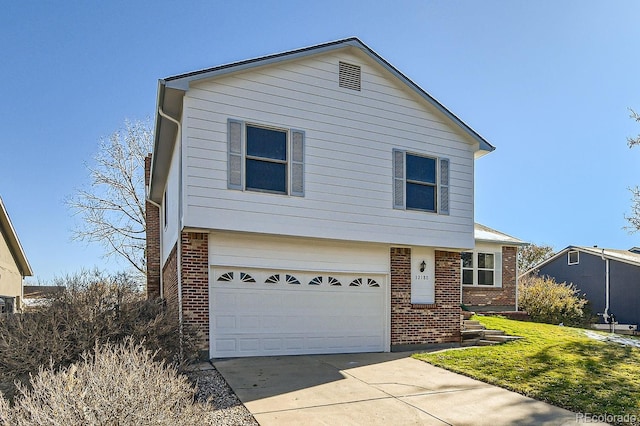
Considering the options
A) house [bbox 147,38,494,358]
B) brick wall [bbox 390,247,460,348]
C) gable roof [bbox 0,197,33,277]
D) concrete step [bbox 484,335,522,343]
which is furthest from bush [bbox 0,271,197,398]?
gable roof [bbox 0,197,33,277]

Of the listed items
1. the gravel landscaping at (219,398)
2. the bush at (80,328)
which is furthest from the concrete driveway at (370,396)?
the bush at (80,328)

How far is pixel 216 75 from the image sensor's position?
8984 mm

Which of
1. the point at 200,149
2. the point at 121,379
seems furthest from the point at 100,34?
the point at 121,379

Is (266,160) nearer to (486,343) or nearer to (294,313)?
(294,313)

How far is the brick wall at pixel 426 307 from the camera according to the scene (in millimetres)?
11086

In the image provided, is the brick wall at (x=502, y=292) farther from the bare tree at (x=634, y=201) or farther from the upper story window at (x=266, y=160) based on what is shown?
the upper story window at (x=266, y=160)

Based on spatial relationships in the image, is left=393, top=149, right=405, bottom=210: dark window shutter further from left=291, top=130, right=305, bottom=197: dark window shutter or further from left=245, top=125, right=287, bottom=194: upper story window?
left=245, top=125, right=287, bottom=194: upper story window

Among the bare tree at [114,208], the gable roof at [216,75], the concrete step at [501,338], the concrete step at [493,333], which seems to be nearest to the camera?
the gable roof at [216,75]

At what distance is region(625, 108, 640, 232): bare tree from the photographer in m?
12.5

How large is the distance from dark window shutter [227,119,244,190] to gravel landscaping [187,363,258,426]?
3.80m

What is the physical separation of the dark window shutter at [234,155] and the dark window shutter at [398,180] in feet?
13.5

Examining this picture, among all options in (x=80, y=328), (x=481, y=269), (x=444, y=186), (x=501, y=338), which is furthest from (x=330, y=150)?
(x=481, y=269)

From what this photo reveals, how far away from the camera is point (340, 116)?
410 inches

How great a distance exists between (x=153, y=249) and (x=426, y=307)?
33.9 ft
